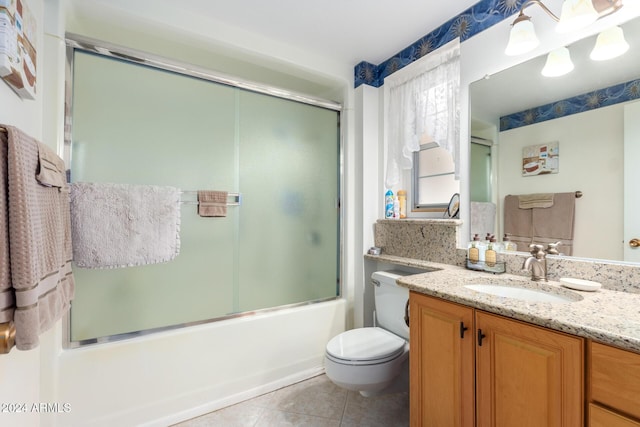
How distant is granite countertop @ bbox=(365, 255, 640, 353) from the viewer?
0.76 meters

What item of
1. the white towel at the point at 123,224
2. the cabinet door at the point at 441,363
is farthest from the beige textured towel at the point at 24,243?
the cabinet door at the point at 441,363

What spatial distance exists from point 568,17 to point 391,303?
1.62m

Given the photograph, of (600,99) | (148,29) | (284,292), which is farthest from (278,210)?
(600,99)

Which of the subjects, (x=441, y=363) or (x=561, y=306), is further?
(x=441, y=363)

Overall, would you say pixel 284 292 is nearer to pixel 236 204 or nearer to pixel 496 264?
pixel 236 204

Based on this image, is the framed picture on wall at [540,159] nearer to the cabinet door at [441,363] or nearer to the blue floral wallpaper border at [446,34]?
the blue floral wallpaper border at [446,34]

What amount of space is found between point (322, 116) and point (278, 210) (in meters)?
0.82

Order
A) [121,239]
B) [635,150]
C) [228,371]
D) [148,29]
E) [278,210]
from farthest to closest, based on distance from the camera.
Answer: [278,210]
[228,371]
[148,29]
[121,239]
[635,150]

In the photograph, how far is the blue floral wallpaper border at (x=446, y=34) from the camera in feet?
4.92

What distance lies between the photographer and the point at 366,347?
5.11 ft

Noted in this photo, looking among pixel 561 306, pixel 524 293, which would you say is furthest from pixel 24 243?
pixel 524 293

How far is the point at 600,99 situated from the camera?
121 cm

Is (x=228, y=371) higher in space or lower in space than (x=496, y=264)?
lower

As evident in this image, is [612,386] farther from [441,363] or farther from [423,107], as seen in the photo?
[423,107]
